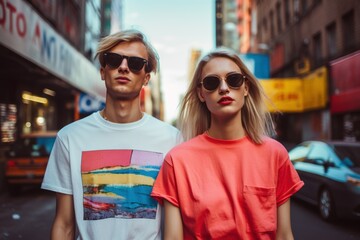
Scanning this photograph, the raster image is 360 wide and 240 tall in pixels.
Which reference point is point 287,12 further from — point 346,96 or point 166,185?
point 166,185

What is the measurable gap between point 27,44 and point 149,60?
32.3 ft

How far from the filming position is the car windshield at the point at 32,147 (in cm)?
1163

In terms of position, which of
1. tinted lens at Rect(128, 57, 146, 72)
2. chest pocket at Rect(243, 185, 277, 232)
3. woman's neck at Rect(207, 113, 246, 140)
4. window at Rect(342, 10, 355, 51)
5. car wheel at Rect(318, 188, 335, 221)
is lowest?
car wheel at Rect(318, 188, 335, 221)

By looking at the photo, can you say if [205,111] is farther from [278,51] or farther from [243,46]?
[243,46]

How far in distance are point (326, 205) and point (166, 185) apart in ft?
22.7

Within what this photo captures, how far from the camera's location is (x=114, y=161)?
2.28 m

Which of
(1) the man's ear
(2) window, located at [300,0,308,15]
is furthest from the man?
(2) window, located at [300,0,308,15]

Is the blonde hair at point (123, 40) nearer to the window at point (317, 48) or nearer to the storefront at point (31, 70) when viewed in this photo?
the storefront at point (31, 70)

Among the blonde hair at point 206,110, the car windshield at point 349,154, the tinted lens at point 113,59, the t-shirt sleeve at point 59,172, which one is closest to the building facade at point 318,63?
the car windshield at point 349,154

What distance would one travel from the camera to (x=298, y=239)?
6492mm

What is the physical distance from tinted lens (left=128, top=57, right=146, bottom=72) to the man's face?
0.5 inches

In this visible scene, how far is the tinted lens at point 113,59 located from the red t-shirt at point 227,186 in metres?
0.65

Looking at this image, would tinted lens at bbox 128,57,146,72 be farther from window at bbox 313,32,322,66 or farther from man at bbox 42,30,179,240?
window at bbox 313,32,322,66

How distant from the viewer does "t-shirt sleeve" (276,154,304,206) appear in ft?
7.00
